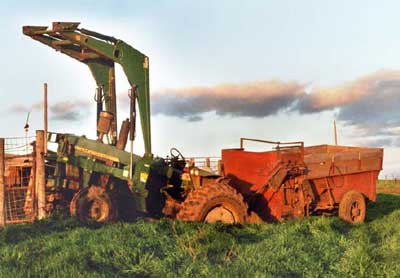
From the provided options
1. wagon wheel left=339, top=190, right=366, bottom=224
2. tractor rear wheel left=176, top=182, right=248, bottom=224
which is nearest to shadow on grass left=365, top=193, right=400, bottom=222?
wagon wheel left=339, top=190, right=366, bottom=224

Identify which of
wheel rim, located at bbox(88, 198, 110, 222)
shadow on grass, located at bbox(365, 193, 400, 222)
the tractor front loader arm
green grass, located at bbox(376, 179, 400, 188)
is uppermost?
the tractor front loader arm

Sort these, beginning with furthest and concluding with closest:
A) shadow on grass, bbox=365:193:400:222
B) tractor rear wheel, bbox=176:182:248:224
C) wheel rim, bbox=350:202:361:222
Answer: shadow on grass, bbox=365:193:400:222, wheel rim, bbox=350:202:361:222, tractor rear wheel, bbox=176:182:248:224

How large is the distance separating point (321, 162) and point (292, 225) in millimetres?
3176

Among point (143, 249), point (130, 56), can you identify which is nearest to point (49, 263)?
point (143, 249)

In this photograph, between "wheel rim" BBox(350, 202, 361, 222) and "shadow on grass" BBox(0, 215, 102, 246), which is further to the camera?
"wheel rim" BBox(350, 202, 361, 222)

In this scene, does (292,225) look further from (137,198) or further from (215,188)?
(137,198)

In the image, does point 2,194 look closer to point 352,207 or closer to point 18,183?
point 18,183

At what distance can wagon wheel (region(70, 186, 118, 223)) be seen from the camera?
12.9 meters

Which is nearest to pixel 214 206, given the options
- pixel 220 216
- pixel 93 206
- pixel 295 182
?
pixel 220 216

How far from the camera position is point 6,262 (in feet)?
28.6

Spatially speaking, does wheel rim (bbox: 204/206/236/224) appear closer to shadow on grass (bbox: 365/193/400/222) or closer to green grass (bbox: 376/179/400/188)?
shadow on grass (bbox: 365/193/400/222)

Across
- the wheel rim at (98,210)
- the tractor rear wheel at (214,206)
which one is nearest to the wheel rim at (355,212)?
the tractor rear wheel at (214,206)

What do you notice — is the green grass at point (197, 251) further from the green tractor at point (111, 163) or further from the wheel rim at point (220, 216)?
the green tractor at point (111, 163)

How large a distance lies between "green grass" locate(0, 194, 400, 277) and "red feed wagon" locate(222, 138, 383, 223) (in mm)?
1688
